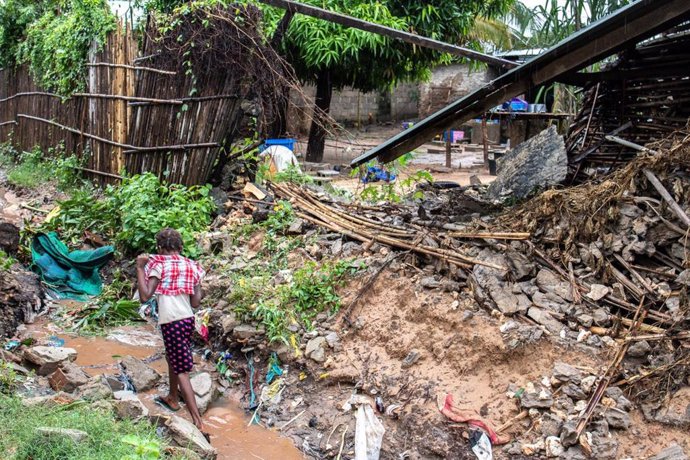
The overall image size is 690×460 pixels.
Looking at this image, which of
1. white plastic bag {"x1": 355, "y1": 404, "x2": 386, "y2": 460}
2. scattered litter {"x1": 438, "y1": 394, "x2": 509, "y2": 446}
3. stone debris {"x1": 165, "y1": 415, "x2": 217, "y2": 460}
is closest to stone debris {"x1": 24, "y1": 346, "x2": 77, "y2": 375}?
stone debris {"x1": 165, "y1": 415, "x2": 217, "y2": 460}

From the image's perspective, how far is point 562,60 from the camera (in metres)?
5.46

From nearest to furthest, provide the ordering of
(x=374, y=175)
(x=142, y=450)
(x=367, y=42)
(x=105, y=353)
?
(x=142, y=450) → (x=105, y=353) → (x=374, y=175) → (x=367, y=42)

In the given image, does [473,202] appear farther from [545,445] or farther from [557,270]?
[545,445]

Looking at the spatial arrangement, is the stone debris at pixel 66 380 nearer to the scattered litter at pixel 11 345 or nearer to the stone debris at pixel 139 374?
the stone debris at pixel 139 374

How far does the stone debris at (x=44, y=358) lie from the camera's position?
4.69m

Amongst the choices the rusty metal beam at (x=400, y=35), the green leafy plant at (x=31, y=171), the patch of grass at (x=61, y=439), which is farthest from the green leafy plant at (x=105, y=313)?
the green leafy plant at (x=31, y=171)

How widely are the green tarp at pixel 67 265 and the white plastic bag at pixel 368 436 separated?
3539 millimetres

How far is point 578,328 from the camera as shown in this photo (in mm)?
4707

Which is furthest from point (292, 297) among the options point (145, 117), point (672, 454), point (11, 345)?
point (145, 117)

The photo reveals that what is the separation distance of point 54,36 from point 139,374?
738 cm

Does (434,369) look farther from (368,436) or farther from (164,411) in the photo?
(164,411)

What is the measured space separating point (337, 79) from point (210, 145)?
6.75 meters

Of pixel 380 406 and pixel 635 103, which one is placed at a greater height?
pixel 635 103

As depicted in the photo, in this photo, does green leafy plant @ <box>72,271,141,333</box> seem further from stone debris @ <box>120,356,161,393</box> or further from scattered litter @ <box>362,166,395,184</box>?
scattered litter @ <box>362,166,395,184</box>
